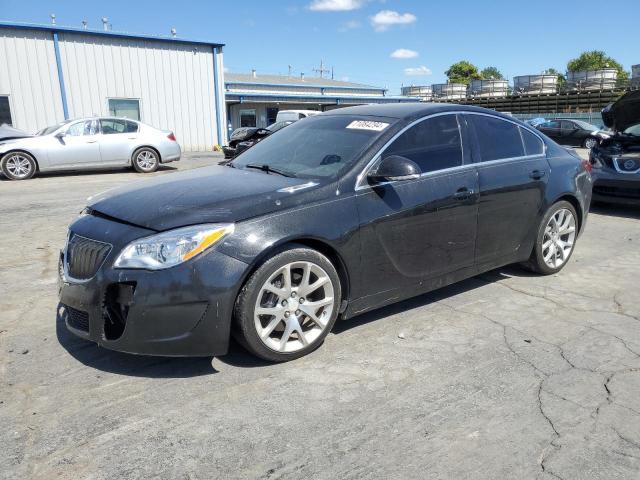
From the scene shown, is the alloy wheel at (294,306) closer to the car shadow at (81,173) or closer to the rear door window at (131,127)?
the car shadow at (81,173)

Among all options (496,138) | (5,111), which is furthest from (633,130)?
(5,111)

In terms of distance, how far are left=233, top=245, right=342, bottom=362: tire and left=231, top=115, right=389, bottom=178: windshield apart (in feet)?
2.28

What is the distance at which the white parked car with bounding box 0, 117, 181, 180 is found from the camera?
12.1 m

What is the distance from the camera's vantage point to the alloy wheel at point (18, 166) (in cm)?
1200

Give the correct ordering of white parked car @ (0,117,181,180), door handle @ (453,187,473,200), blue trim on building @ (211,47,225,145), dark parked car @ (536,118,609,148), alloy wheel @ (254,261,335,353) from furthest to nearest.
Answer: dark parked car @ (536,118,609,148) → blue trim on building @ (211,47,225,145) → white parked car @ (0,117,181,180) → door handle @ (453,187,473,200) → alloy wheel @ (254,261,335,353)

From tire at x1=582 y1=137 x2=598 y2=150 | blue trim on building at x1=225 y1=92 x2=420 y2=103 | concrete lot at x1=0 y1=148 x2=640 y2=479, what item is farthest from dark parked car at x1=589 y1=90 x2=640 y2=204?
blue trim on building at x1=225 y1=92 x2=420 y2=103

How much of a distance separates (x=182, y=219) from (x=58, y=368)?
3.97ft

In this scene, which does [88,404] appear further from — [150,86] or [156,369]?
[150,86]

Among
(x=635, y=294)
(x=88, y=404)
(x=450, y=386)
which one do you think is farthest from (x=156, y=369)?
(x=635, y=294)

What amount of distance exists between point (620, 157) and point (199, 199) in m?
7.08

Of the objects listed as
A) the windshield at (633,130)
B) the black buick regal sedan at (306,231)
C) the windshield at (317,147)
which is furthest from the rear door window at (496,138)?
the windshield at (633,130)

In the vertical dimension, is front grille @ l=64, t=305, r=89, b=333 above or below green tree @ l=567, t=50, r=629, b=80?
below

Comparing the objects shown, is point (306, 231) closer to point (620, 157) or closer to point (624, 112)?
point (620, 157)

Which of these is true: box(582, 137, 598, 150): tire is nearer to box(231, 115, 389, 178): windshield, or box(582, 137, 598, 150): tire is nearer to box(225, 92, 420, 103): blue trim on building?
box(225, 92, 420, 103): blue trim on building
